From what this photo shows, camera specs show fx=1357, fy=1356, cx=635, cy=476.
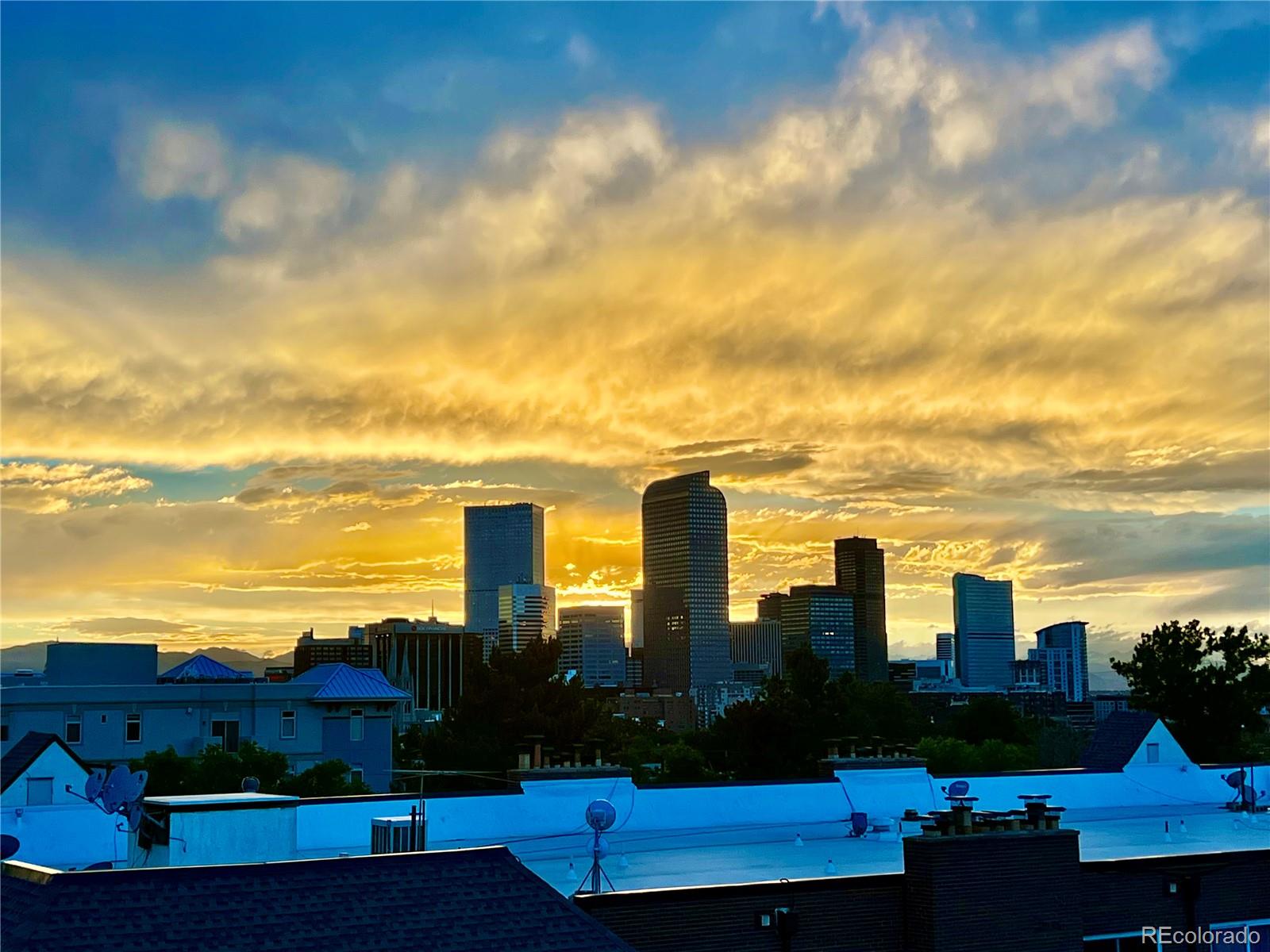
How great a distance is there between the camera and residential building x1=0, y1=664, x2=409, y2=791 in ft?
257

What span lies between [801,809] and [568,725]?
216ft

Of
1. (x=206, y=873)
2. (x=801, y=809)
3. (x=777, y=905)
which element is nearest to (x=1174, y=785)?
(x=801, y=809)

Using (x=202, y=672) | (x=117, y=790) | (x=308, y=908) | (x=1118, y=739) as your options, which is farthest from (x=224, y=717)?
(x=308, y=908)

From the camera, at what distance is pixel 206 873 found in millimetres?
15430

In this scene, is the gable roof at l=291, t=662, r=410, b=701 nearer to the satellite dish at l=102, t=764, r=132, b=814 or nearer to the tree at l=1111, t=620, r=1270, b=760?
the tree at l=1111, t=620, r=1270, b=760

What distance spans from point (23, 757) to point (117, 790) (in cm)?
1974

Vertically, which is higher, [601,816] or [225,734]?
[601,816]

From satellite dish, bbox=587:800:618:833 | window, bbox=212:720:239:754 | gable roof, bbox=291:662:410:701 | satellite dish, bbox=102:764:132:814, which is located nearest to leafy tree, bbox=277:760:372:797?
gable roof, bbox=291:662:410:701

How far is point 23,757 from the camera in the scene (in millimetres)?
36688

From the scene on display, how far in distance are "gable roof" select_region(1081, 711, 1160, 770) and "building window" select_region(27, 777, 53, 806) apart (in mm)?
28396

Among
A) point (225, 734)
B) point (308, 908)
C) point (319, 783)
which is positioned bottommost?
point (319, 783)

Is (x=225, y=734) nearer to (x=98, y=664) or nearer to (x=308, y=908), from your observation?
(x=98, y=664)

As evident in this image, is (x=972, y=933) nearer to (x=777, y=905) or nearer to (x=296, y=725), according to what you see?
(x=777, y=905)

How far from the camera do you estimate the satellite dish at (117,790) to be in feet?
63.4
